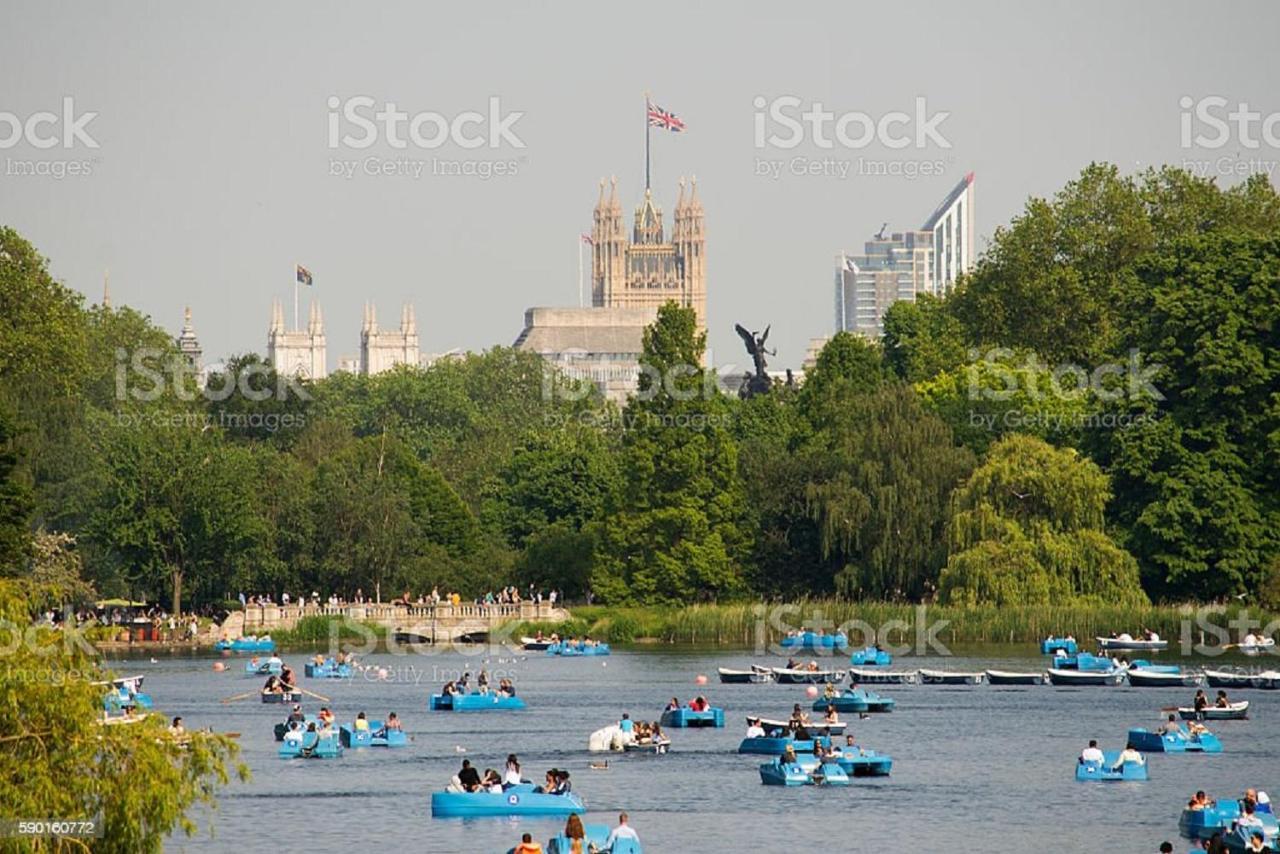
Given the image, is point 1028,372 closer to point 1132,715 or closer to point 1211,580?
point 1211,580

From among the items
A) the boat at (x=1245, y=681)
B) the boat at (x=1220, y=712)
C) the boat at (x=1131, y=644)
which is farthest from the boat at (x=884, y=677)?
the boat at (x=1220, y=712)

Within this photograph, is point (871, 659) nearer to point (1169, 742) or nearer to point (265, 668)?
point (265, 668)

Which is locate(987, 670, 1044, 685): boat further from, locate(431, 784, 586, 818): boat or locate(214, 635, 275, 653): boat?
locate(214, 635, 275, 653): boat

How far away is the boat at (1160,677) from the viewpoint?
82.2m

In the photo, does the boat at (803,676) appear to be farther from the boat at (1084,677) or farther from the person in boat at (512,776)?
the person in boat at (512,776)

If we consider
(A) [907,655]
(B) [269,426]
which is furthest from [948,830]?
(B) [269,426]

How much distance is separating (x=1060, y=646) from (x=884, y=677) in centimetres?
940

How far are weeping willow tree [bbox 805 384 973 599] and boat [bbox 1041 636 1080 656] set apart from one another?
7946mm

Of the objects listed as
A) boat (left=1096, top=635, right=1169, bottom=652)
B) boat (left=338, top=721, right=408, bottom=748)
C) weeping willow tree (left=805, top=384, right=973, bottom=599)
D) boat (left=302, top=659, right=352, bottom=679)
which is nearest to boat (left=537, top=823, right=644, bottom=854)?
boat (left=338, top=721, right=408, bottom=748)

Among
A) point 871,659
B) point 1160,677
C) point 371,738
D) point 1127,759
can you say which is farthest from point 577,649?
point 1127,759

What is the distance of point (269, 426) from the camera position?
→ 487 ft

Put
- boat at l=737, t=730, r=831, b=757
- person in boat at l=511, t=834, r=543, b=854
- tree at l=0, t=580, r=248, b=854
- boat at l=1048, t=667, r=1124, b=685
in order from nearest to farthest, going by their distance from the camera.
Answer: tree at l=0, t=580, r=248, b=854, person in boat at l=511, t=834, r=543, b=854, boat at l=737, t=730, r=831, b=757, boat at l=1048, t=667, r=1124, b=685

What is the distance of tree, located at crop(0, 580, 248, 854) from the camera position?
32.3 meters

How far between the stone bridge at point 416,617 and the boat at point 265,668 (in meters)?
14.4
